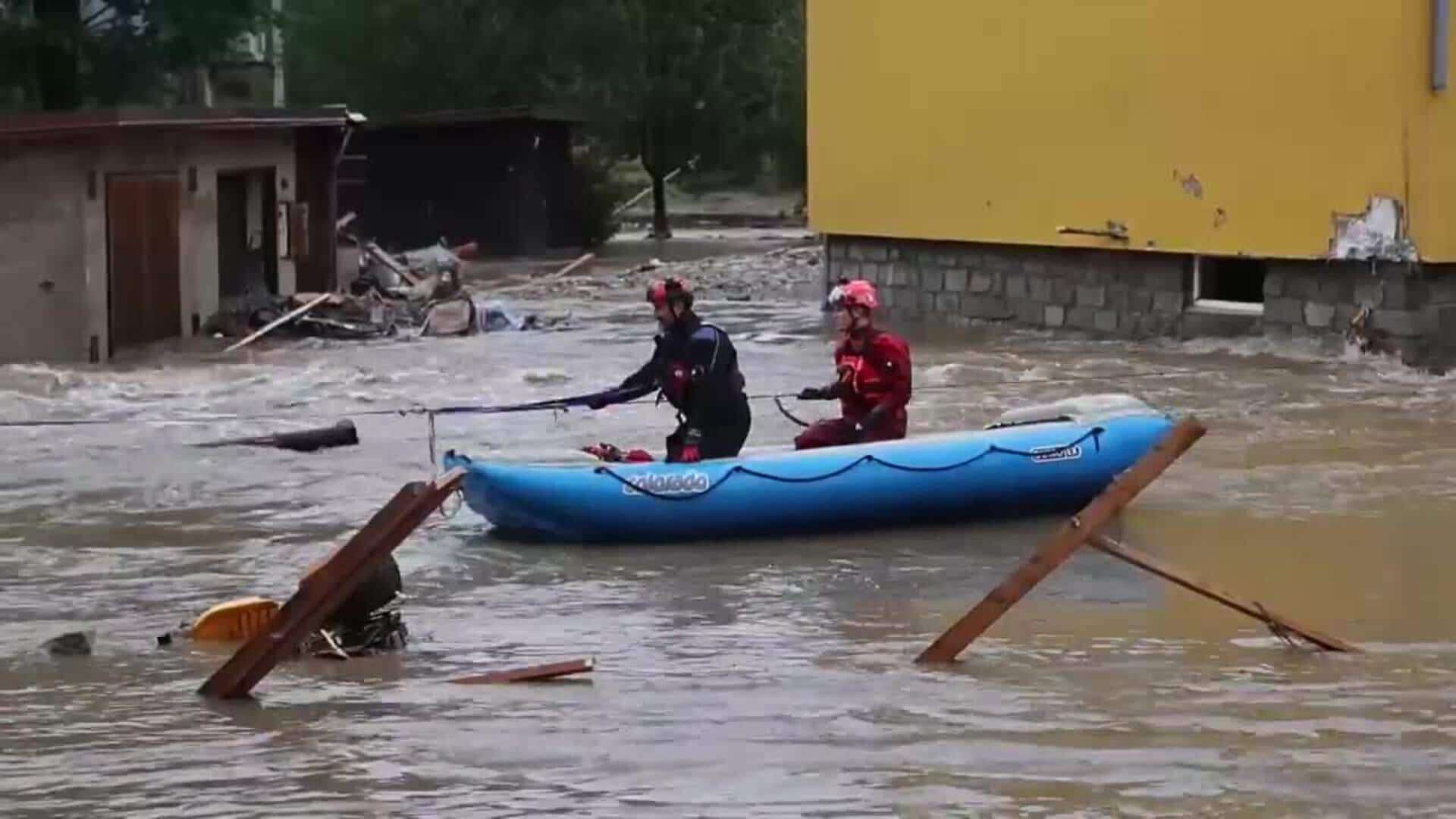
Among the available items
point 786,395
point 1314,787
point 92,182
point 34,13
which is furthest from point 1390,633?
point 34,13

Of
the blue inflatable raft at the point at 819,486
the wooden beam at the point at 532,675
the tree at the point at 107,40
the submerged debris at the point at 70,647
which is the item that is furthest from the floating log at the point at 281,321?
Answer: the wooden beam at the point at 532,675

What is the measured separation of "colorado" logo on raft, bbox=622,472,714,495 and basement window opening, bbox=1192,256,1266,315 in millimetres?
11838

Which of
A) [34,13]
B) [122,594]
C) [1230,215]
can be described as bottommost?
[122,594]

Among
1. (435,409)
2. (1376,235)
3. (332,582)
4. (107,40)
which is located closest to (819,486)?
(332,582)

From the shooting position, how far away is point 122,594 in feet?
37.1

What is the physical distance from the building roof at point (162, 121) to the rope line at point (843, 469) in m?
10.4

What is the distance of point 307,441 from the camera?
1642 centimetres

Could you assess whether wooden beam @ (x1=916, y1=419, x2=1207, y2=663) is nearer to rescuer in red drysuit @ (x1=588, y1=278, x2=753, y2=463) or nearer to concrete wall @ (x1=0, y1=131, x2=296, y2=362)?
rescuer in red drysuit @ (x1=588, y1=278, x2=753, y2=463)

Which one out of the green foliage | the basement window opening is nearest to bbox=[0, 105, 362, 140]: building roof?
the basement window opening

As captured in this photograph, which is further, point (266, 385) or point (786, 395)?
point (266, 385)

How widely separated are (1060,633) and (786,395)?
30.8ft

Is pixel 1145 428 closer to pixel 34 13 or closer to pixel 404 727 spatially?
pixel 404 727

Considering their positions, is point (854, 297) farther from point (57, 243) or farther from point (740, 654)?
point (57, 243)

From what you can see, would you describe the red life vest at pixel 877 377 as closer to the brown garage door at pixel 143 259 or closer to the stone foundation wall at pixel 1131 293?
the stone foundation wall at pixel 1131 293
